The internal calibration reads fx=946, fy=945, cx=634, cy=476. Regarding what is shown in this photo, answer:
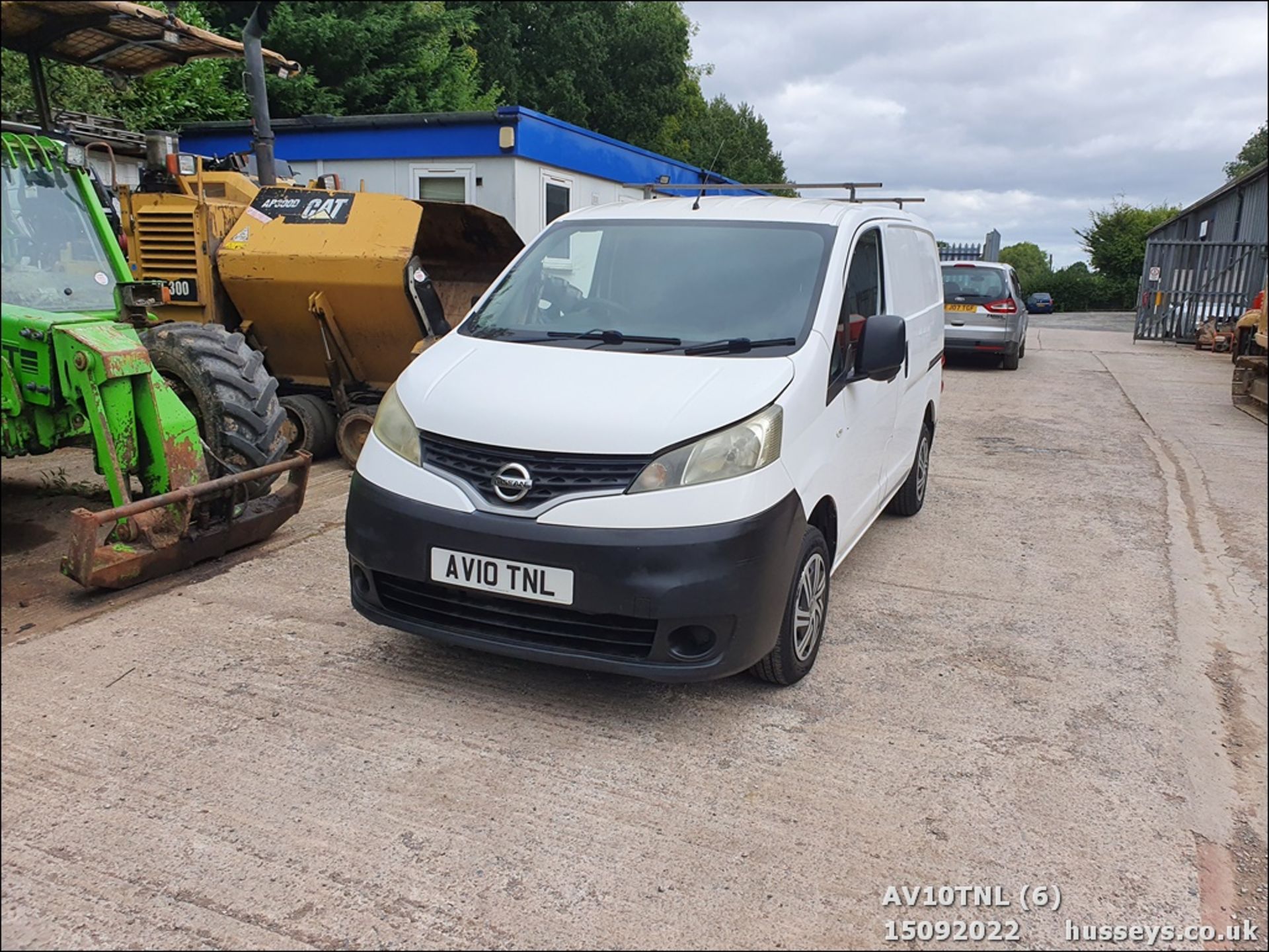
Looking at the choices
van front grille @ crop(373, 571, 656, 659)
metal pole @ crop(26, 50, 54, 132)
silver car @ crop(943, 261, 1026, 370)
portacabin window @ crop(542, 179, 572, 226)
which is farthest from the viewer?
silver car @ crop(943, 261, 1026, 370)

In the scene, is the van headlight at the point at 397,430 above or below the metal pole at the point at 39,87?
below

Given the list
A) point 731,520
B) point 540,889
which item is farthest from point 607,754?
point 731,520

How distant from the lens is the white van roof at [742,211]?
4484 millimetres

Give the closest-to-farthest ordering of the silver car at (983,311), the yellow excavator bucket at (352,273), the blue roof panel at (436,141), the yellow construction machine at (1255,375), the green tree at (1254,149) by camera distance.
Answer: the green tree at (1254,149)
the yellow excavator bucket at (352,273)
the yellow construction machine at (1255,375)
the blue roof panel at (436,141)
the silver car at (983,311)

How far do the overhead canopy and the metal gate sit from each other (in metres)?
21.6

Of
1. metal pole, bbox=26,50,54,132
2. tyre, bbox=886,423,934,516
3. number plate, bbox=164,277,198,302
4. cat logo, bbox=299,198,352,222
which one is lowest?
tyre, bbox=886,423,934,516

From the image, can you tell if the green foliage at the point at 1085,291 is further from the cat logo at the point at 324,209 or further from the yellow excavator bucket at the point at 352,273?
the cat logo at the point at 324,209

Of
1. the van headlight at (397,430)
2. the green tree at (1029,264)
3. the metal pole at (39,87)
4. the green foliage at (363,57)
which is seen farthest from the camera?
the green tree at (1029,264)

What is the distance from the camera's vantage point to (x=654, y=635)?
130 inches

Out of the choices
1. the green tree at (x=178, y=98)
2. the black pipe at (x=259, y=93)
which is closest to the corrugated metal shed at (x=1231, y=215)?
the black pipe at (x=259, y=93)

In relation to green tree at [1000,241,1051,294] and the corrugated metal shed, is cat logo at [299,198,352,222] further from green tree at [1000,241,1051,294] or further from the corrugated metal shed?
green tree at [1000,241,1051,294]

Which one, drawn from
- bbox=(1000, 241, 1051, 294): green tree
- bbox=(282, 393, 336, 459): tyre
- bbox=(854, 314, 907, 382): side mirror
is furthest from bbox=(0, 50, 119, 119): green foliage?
bbox=(1000, 241, 1051, 294): green tree

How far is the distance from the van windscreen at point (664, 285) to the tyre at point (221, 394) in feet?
5.61

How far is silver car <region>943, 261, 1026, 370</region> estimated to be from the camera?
1494cm
